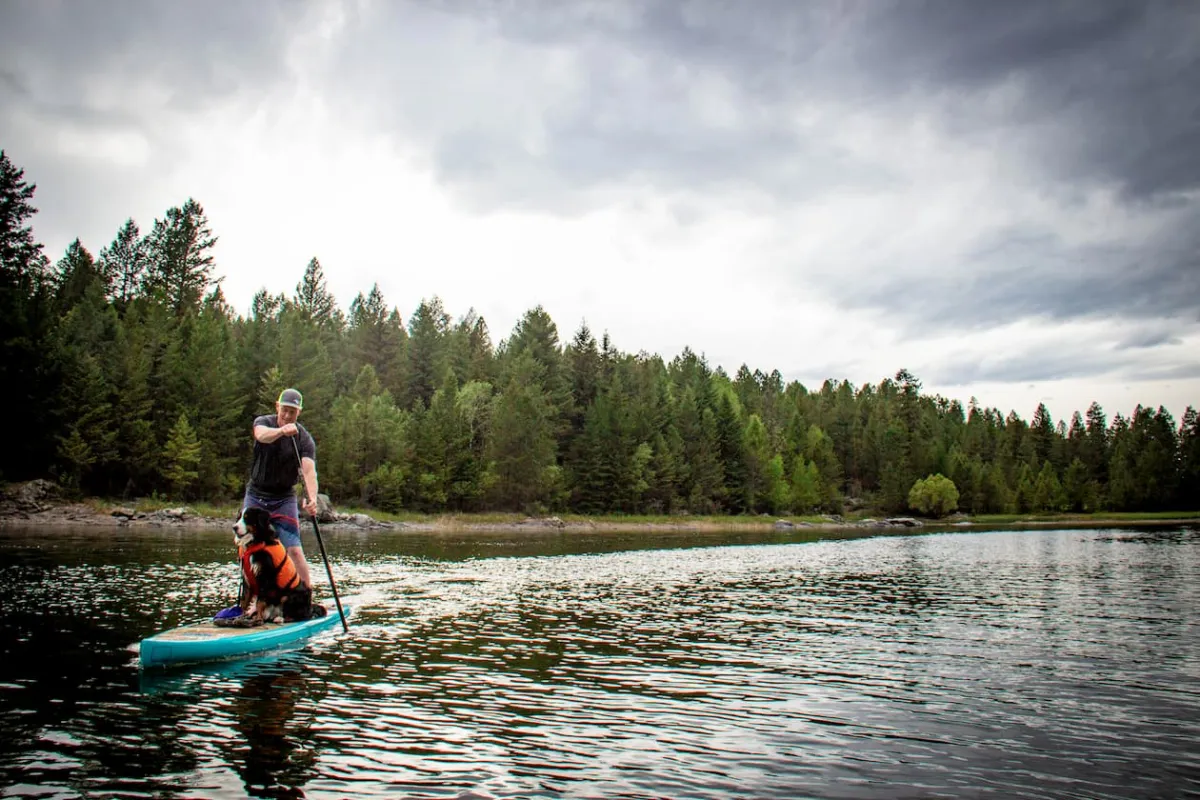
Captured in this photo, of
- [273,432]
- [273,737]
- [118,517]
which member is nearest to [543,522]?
[118,517]

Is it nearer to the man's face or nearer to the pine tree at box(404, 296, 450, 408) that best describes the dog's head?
the man's face

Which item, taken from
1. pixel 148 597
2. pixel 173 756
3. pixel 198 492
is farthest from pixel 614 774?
pixel 198 492

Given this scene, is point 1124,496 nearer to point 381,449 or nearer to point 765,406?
point 765,406

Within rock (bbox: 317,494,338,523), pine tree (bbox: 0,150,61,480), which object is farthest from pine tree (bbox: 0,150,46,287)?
Answer: rock (bbox: 317,494,338,523)

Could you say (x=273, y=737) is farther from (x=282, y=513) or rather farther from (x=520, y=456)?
(x=520, y=456)

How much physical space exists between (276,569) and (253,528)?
126 cm

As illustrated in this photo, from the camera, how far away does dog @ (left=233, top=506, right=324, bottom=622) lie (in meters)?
15.6

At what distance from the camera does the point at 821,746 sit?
1018 cm

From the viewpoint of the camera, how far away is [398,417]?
333 feet

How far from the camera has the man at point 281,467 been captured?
1554cm

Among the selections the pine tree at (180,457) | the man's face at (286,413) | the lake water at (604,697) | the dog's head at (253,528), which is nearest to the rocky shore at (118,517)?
the pine tree at (180,457)

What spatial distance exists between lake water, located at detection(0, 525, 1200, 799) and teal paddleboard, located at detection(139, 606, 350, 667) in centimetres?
40

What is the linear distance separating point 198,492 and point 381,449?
21413 millimetres

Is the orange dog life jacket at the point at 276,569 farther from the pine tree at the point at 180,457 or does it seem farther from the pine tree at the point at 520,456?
the pine tree at the point at 520,456
